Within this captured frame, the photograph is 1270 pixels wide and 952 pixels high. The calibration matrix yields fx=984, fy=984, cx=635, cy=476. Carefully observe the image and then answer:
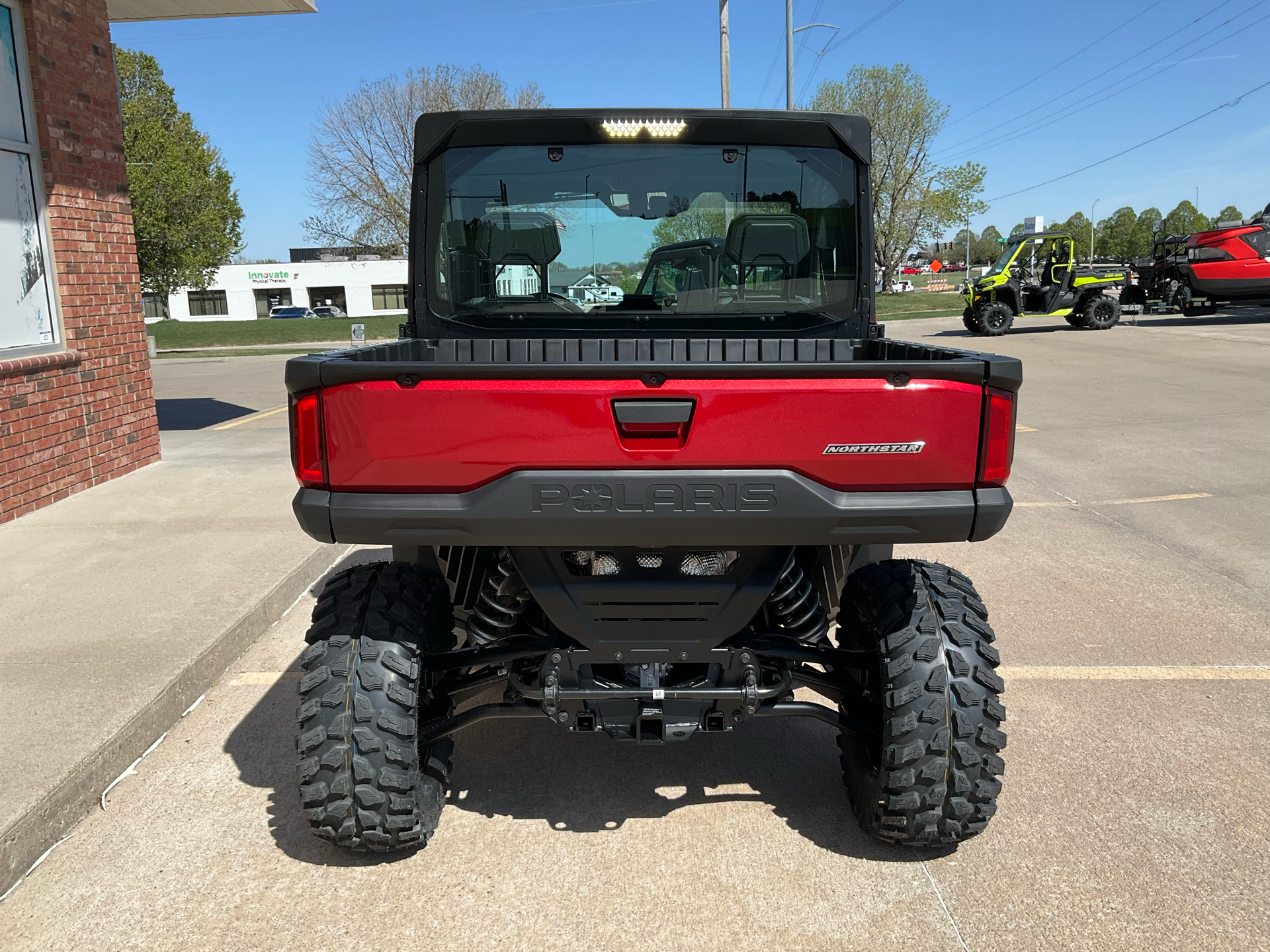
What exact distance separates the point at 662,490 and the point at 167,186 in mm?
40218

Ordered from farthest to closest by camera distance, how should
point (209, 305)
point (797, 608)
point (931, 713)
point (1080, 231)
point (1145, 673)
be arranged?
1. point (1080, 231)
2. point (209, 305)
3. point (1145, 673)
4. point (797, 608)
5. point (931, 713)

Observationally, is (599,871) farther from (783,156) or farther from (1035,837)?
(783,156)

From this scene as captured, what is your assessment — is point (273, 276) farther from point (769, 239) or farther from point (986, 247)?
point (986, 247)

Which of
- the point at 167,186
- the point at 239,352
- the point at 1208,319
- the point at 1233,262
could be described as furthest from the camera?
the point at 167,186

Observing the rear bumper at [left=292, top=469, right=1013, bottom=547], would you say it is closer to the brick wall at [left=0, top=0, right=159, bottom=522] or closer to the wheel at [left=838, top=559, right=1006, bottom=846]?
the wheel at [left=838, top=559, right=1006, bottom=846]

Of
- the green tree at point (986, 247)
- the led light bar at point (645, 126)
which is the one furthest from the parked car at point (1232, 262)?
the green tree at point (986, 247)

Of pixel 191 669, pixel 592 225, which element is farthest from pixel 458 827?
pixel 592 225

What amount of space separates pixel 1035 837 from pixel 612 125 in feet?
9.09

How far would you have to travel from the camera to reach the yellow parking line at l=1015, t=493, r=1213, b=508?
7.53 meters

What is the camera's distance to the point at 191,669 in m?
→ 4.18

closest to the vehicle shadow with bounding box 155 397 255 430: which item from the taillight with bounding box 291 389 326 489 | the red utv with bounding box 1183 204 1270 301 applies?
the taillight with bounding box 291 389 326 489

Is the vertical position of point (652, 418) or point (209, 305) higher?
point (209, 305)

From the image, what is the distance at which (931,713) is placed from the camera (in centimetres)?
278

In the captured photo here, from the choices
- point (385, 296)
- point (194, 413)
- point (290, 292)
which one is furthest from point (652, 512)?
point (290, 292)
